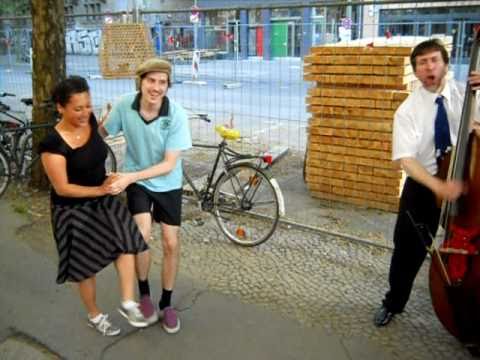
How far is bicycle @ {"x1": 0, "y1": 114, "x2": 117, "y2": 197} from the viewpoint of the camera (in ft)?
19.3

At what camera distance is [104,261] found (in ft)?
9.71

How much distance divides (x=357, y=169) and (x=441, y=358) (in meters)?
2.61

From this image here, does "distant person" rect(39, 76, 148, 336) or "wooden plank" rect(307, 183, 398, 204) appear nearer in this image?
"distant person" rect(39, 76, 148, 336)

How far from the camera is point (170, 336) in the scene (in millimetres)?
3203

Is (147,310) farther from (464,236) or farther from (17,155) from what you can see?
(17,155)

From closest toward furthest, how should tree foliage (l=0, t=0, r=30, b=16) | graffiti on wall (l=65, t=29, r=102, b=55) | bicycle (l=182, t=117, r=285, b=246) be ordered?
bicycle (l=182, t=117, r=285, b=246) < graffiti on wall (l=65, t=29, r=102, b=55) < tree foliage (l=0, t=0, r=30, b=16)

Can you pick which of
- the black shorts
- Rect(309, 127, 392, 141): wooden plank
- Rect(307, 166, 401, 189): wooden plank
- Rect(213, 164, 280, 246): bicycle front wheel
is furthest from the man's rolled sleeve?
Rect(307, 166, 401, 189): wooden plank

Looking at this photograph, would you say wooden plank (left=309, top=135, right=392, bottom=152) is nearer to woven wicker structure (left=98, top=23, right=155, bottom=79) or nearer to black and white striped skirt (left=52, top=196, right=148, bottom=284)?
woven wicker structure (left=98, top=23, right=155, bottom=79)

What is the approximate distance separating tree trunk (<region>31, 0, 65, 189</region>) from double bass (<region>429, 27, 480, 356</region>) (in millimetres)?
4465

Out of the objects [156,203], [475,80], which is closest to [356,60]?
[475,80]

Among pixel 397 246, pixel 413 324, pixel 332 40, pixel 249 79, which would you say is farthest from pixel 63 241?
pixel 249 79

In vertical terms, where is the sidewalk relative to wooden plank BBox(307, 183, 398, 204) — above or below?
below

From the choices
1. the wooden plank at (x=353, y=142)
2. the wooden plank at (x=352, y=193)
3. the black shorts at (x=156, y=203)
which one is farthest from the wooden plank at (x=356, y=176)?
the black shorts at (x=156, y=203)

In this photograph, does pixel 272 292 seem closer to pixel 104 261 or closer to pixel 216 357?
pixel 216 357
